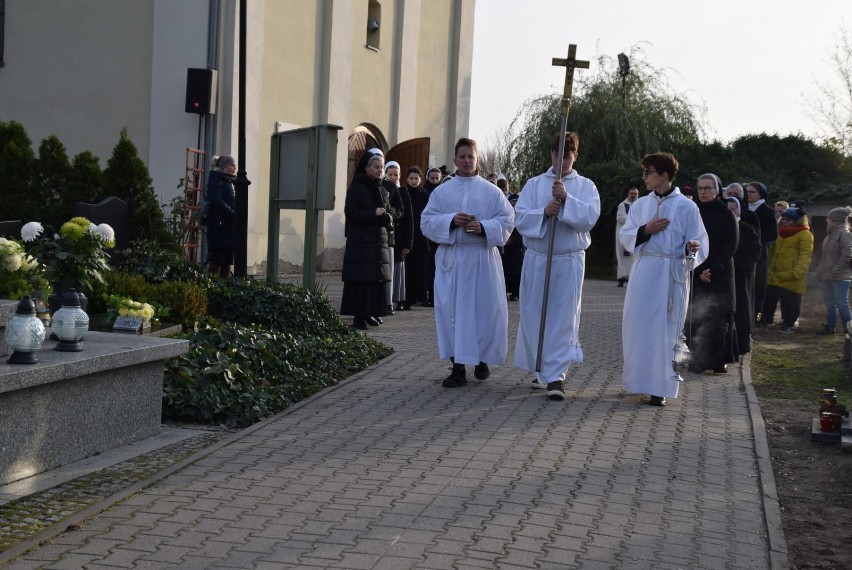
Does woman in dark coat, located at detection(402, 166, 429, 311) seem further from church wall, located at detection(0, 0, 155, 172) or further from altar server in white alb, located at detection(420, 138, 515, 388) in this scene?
altar server in white alb, located at detection(420, 138, 515, 388)

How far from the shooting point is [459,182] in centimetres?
1017

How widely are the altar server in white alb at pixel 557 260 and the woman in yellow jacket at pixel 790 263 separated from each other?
27.9 feet

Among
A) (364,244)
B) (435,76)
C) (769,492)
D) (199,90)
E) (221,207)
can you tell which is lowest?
(769,492)

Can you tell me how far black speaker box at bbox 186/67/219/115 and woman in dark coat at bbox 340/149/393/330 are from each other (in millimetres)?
6267

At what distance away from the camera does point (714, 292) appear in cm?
1199

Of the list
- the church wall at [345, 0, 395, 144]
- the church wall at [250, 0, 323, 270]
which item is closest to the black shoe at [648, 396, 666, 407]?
the church wall at [250, 0, 323, 270]

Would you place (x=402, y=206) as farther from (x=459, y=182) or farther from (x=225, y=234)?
(x=459, y=182)

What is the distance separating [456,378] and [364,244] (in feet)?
13.6

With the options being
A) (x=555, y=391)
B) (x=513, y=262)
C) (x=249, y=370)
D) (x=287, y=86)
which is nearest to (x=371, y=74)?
(x=287, y=86)

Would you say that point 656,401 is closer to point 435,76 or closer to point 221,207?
point 221,207

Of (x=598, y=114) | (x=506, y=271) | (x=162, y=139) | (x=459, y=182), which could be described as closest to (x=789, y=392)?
(x=459, y=182)

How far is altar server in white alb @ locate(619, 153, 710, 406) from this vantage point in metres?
9.43

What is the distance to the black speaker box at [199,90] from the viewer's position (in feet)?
62.3

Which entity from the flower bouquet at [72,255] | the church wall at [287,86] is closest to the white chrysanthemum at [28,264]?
the flower bouquet at [72,255]
